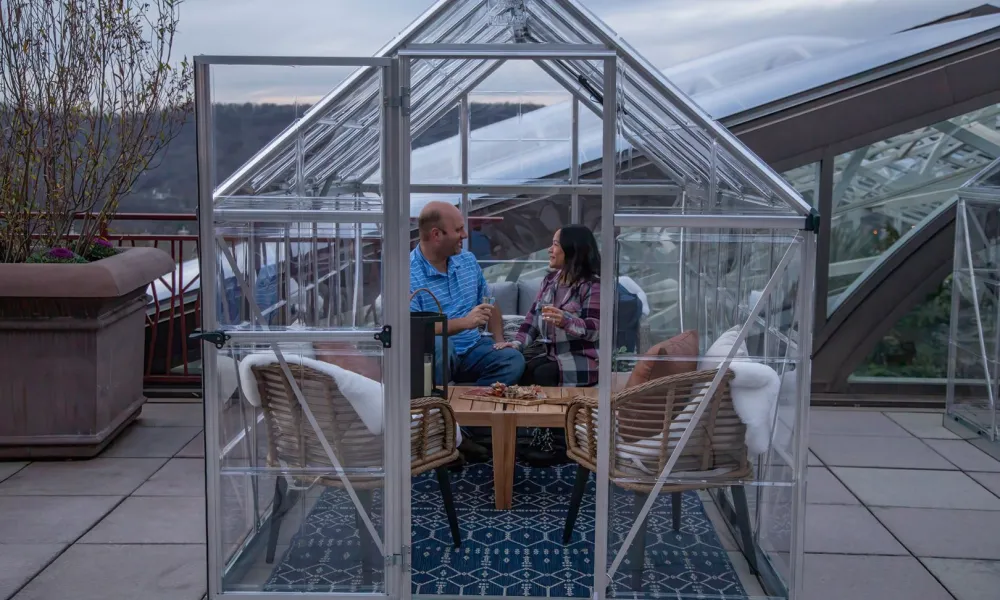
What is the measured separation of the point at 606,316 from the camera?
10.4 feet

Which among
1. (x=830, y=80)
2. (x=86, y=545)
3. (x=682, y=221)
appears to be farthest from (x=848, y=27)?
(x=86, y=545)

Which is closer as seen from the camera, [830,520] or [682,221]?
[682,221]

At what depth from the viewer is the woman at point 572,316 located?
15.5 ft

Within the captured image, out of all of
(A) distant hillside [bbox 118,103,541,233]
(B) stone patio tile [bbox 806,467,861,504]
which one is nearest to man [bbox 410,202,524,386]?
(A) distant hillside [bbox 118,103,541,233]

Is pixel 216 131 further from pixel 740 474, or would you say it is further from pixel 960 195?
pixel 960 195

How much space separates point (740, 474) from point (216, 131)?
2.00m

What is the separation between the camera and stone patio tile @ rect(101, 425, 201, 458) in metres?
5.11

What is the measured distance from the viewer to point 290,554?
328 centimetres

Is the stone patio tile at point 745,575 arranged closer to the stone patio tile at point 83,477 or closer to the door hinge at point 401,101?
the door hinge at point 401,101

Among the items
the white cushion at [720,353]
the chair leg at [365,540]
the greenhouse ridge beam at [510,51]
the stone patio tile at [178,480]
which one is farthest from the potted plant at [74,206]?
the white cushion at [720,353]

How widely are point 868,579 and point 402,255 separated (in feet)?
6.74

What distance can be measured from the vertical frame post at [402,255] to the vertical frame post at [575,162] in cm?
292

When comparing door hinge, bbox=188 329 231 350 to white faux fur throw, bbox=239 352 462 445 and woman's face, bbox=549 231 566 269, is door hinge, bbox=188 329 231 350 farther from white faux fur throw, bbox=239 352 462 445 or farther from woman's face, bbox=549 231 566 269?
woman's face, bbox=549 231 566 269

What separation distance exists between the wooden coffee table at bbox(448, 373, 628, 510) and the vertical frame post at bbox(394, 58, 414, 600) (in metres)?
0.86
